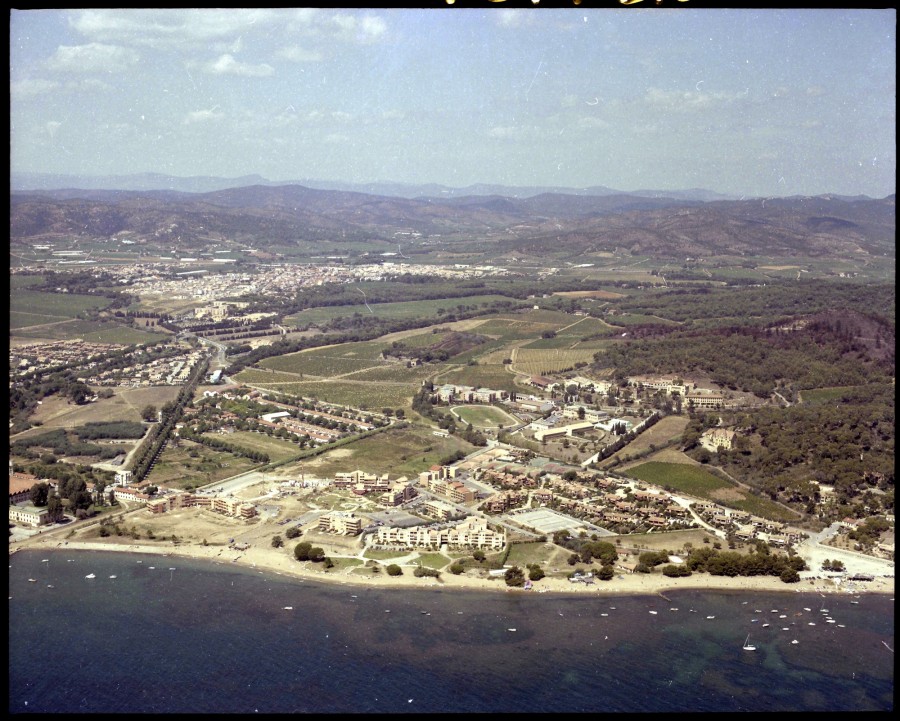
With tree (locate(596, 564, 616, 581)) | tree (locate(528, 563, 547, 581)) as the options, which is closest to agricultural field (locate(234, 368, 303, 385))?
tree (locate(528, 563, 547, 581))

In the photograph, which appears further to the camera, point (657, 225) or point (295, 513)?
point (657, 225)

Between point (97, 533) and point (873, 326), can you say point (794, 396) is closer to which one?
point (873, 326)

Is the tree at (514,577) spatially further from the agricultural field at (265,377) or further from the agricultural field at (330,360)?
the agricultural field at (330,360)

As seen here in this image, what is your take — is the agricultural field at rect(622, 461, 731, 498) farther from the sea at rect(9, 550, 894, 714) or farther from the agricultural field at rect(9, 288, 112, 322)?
the agricultural field at rect(9, 288, 112, 322)

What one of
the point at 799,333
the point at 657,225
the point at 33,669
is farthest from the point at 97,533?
the point at 657,225

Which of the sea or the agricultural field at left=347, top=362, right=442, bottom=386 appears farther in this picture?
the agricultural field at left=347, top=362, right=442, bottom=386

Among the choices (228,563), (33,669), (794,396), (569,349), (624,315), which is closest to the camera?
(33,669)

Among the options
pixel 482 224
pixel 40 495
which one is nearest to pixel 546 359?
pixel 40 495
